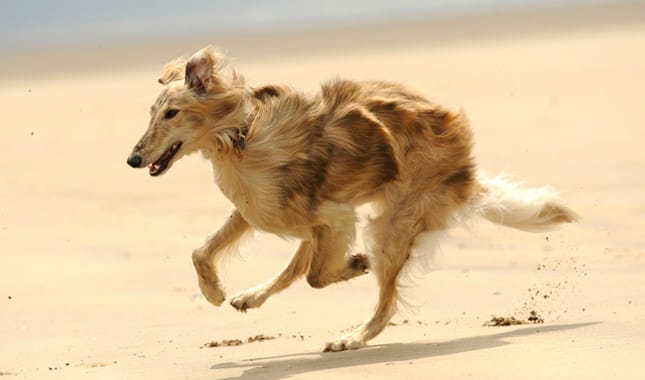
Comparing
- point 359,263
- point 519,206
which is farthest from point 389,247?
point 519,206

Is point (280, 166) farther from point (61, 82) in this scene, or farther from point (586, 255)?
point (61, 82)

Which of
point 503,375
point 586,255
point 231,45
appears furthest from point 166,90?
point 231,45

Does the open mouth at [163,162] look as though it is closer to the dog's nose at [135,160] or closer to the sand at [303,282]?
the dog's nose at [135,160]

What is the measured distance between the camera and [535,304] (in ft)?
31.3

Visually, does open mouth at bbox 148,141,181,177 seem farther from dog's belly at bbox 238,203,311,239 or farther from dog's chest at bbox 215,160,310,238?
dog's belly at bbox 238,203,311,239

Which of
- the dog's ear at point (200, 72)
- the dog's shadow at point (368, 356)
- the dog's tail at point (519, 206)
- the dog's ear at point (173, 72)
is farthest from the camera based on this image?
the dog's tail at point (519, 206)

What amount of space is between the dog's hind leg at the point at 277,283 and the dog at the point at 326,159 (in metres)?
0.26

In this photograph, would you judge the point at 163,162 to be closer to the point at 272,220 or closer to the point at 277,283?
the point at 272,220

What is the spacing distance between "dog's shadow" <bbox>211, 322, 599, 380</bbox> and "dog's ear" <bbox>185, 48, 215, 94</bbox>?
1.59m

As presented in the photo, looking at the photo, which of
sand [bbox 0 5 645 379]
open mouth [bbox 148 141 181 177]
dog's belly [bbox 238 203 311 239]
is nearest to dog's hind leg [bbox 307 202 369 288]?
dog's belly [bbox 238 203 311 239]

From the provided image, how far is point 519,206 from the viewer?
920 cm

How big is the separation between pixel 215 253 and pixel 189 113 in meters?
1.14

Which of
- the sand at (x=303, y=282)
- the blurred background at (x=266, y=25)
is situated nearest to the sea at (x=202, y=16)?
the blurred background at (x=266, y=25)

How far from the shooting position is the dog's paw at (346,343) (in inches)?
332
